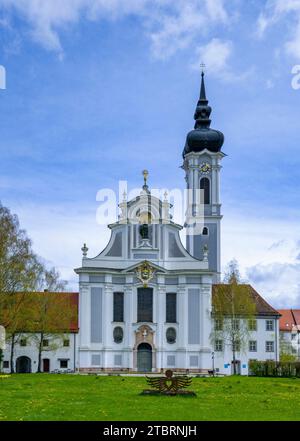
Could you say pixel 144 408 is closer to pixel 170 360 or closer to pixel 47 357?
pixel 170 360

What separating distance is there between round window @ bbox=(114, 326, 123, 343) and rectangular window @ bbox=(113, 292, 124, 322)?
2.63 ft

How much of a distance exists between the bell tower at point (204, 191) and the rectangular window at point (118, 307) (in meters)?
17.3

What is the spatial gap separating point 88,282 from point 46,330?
19.1 feet

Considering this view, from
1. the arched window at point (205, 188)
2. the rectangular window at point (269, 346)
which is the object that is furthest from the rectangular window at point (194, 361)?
the arched window at point (205, 188)

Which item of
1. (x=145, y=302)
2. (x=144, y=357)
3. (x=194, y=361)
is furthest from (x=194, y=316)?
(x=144, y=357)

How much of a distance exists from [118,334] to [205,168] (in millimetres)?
26341

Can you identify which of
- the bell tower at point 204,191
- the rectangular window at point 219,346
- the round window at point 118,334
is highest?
the bell tower at point 204,191

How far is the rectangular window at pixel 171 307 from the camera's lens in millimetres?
66438

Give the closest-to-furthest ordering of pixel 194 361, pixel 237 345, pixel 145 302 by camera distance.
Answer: pixel 194 361
pixel 145 302
pixel 237 345

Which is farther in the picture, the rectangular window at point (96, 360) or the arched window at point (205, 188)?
the arched window at point (205, 188)

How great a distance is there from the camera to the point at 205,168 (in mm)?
84625

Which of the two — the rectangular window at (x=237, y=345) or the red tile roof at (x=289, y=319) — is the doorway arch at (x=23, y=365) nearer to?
the rectangular window at (x=237, y=345)

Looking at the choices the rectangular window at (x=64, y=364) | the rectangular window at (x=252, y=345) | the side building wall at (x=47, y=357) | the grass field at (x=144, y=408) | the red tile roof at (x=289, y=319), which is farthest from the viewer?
the red tile roof at (x=289, y=319)
